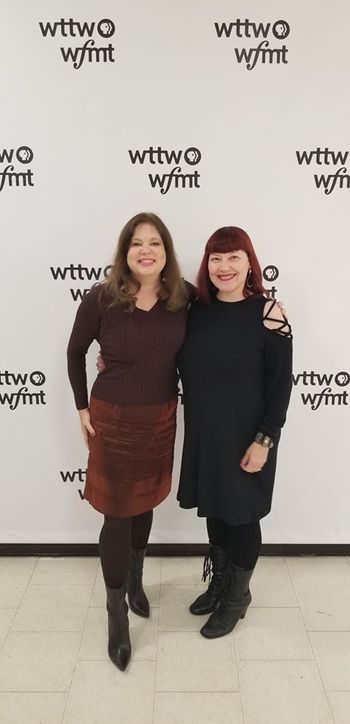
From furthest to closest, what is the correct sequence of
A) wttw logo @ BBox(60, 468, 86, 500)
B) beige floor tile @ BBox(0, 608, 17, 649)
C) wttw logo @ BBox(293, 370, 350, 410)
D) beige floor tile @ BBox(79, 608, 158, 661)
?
wttw logo @ BBox(60, 468, 86, 500) < wttw logo @ BBox(293, 370, 350, 410) < beige floor tile @ BBox(0, 608, 17, 649) < beige floor tile @ BBox(79, 608, 158, 661)

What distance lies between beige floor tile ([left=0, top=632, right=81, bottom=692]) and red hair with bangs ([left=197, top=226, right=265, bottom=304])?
53.5 inches

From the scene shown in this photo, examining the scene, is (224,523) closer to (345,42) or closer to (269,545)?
(269,545)

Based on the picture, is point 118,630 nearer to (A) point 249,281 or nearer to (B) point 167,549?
(B) point 167,549

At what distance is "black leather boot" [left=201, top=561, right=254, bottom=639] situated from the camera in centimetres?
184

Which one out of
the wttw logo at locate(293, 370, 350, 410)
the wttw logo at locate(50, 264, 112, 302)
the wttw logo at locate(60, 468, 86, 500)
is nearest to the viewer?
the wttw logo at locate(50, 264, 112, 302)

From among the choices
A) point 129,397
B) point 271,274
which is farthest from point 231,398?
point 271,274

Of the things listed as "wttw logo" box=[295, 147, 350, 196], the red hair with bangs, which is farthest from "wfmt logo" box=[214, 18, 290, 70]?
the red hair with bangs

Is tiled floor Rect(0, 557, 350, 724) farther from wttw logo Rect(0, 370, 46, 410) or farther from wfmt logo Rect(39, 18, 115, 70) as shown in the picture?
wfmt logo Rect(39, 18, 115, 70)

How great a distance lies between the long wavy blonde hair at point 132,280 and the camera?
5.11ft

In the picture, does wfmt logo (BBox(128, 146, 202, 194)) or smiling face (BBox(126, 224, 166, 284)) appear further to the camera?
wfmt logo (BBox(128, 146, 202, 194))

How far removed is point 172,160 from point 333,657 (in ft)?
6.32

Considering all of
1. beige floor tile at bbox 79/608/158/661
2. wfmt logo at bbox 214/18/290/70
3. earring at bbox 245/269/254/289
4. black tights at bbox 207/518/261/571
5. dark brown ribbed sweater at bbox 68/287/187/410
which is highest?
wfmt logo at bbox 214/18/290/70

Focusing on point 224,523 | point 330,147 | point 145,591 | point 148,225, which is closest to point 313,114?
point 330,147

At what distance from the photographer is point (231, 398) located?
1.57 meters
